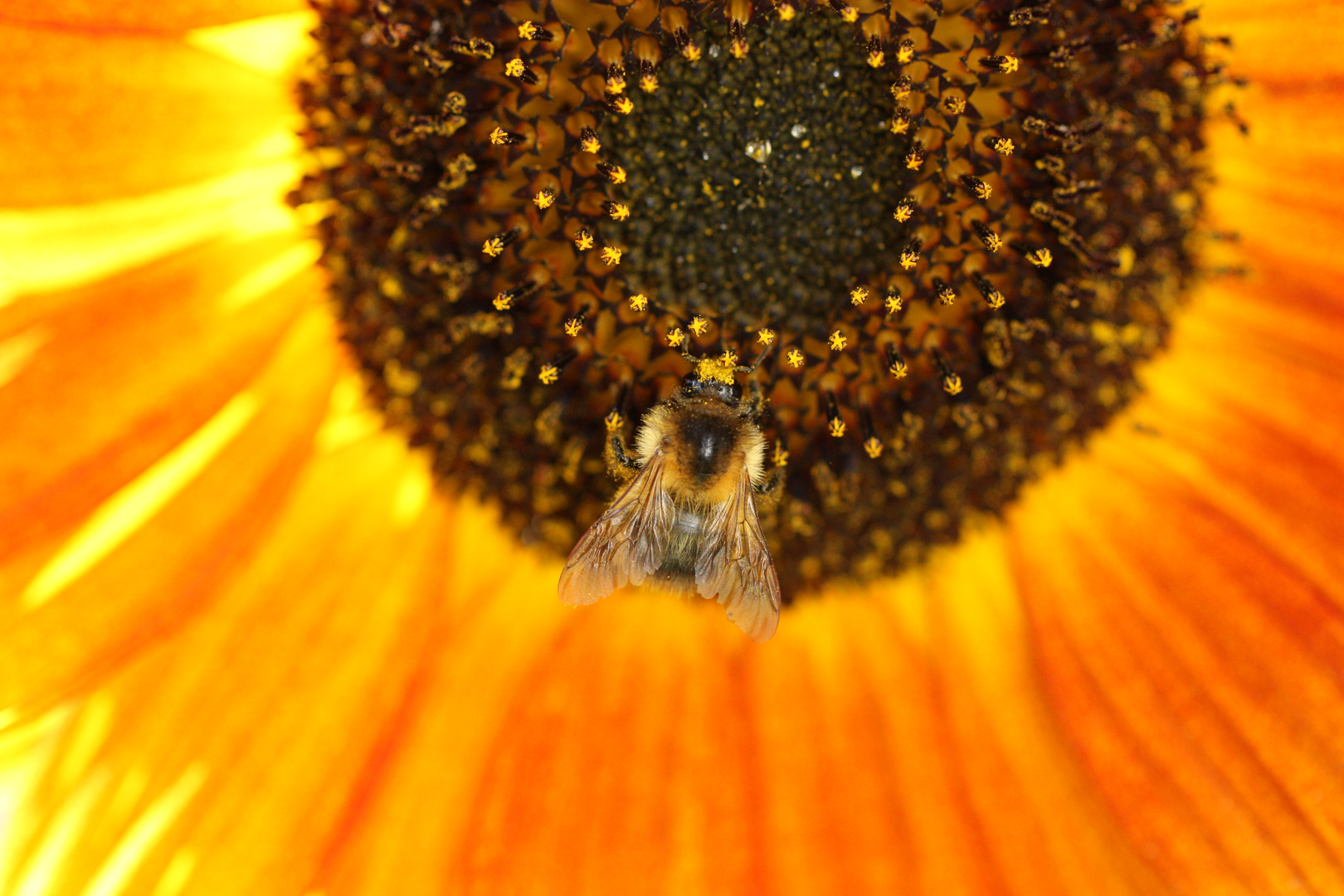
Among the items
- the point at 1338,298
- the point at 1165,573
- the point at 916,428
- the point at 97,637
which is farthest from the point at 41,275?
the point at 1338,298

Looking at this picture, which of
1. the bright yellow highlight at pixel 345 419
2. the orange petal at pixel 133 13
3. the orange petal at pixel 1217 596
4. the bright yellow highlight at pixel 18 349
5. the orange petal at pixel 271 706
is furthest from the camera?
the bright yellow highlight at pixel 345 419

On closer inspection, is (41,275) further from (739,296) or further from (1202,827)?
(1202,827)

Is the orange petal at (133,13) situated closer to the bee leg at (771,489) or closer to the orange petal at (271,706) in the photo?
Answer: the orange petal at (271,706)

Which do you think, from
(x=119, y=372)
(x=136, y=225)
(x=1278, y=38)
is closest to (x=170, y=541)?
(x=119, y=372)

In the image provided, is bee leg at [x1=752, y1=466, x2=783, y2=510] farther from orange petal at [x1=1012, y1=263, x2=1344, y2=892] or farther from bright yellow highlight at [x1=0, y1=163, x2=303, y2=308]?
bright yellow highlight at [x1=0, y1=163, x2=303, y2=308]

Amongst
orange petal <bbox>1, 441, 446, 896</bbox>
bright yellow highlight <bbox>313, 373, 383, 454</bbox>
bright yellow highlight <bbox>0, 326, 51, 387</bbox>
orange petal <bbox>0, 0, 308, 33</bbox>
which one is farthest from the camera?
bright yellow highlight <bbox>313, 373, 383, 454</bbox>

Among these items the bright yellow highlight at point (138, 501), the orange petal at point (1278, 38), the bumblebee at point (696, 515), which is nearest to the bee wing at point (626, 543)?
the bumblebee at point (696, 515)

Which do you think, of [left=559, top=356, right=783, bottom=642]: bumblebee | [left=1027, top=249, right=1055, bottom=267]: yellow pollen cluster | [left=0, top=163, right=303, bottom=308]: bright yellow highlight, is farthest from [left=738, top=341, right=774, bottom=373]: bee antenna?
[left=0, top=163, right=303, bottom=308]: bright yellow highlight
